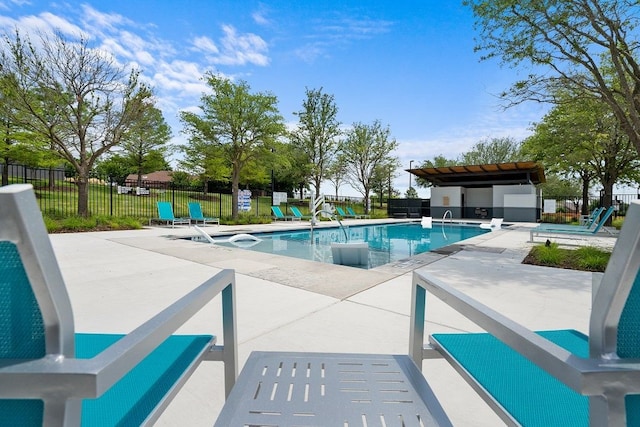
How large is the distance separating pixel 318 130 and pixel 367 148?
4.25 meters

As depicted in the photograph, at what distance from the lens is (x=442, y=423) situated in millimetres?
947

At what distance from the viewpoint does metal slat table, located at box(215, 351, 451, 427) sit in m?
0.98

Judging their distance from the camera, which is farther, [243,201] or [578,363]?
[243,201]

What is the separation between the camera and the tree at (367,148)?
2552 centimetres

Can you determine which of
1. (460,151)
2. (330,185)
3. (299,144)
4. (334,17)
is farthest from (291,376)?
(460,151)

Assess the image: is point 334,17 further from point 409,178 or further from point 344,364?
point 409,178

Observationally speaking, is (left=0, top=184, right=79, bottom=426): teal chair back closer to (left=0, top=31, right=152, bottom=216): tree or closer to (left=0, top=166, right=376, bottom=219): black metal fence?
(left=0, top=166, right=376, bottom=219): black metal fence

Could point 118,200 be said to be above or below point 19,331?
above

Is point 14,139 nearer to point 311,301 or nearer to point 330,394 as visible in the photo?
point 311,301

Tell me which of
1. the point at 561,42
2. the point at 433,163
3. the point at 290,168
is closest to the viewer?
the point at 561,42

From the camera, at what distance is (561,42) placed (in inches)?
276

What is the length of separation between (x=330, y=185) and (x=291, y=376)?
2860 cm

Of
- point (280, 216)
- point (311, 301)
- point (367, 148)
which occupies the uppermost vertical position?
point (367, 148)

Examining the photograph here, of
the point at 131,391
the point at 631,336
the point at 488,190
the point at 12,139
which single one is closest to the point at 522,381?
the point at 631,336
